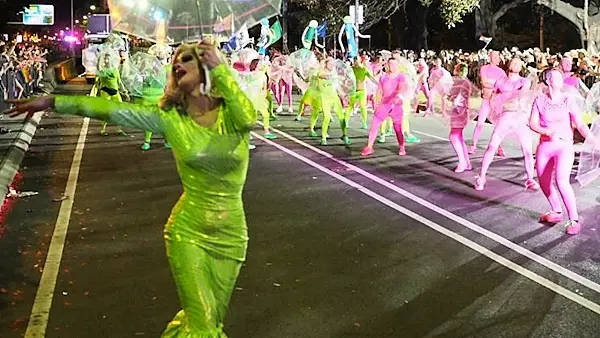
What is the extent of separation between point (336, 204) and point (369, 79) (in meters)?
9.33

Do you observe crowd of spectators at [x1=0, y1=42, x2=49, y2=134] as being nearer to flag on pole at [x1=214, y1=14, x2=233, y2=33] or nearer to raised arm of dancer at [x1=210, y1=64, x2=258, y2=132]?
flag on pole at [x1=214, y1=14, x2=233, y2=33]

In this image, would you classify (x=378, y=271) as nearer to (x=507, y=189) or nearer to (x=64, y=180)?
(x=507, y=189)

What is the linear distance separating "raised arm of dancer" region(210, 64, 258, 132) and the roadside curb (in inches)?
295

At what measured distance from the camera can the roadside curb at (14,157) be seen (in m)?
12.1

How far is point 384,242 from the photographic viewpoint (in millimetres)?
8531

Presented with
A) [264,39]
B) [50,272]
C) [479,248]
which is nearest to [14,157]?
[50,272]

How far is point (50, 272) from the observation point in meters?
7.33

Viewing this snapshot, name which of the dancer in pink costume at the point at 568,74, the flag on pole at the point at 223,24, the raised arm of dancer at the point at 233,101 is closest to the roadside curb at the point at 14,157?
the flag on pole at the point at 223,24

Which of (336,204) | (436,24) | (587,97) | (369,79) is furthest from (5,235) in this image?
(436,24)

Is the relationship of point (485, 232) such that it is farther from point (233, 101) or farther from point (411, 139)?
point (411, 139)

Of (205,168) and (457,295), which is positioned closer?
(205,168)

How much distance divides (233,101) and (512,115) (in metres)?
7.86

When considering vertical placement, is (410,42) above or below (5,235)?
above

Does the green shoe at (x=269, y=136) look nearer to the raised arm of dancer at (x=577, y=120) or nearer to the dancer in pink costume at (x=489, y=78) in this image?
the dancer in pink costume at (x=489, y=78)
